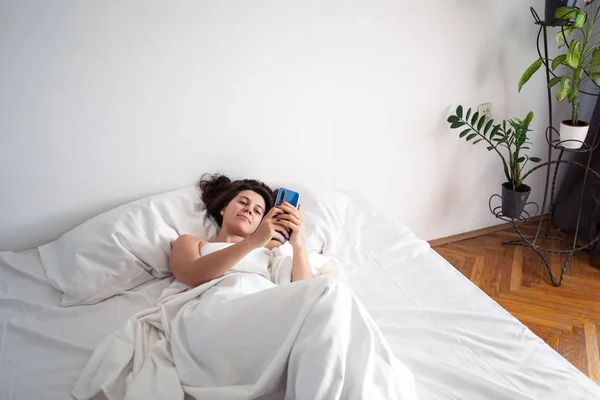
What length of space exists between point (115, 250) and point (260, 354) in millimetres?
621

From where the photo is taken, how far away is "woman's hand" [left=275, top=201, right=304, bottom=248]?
1391 mm

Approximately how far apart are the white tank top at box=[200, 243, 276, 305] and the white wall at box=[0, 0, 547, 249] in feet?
1.45

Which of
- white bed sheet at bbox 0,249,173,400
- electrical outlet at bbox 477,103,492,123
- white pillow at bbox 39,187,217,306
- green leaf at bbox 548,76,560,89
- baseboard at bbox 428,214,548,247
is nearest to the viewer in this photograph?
white bed sheet at bbox 0,249,173,400

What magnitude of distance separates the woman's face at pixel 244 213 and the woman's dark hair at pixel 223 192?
30 millimetres

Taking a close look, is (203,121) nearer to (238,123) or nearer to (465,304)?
(238,123)

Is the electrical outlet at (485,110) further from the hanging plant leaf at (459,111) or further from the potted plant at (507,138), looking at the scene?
the hanging plant leaf at (459,111)

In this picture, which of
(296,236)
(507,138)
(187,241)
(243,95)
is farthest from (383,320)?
(507,138)

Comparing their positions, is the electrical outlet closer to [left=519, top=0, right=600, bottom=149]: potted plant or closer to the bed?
[left=519, top=0, right=600, bottom=149]: potted plant

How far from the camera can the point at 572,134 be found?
6.45ft

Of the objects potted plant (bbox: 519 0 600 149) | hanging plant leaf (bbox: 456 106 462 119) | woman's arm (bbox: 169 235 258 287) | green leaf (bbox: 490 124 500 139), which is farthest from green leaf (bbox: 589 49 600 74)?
woman's arm (bbox: 169 235 258 287)

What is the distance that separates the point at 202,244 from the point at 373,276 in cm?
54

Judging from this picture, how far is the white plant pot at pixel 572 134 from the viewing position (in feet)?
6.42

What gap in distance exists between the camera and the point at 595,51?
182cm

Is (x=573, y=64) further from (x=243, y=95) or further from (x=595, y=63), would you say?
(x=243, y=95)
